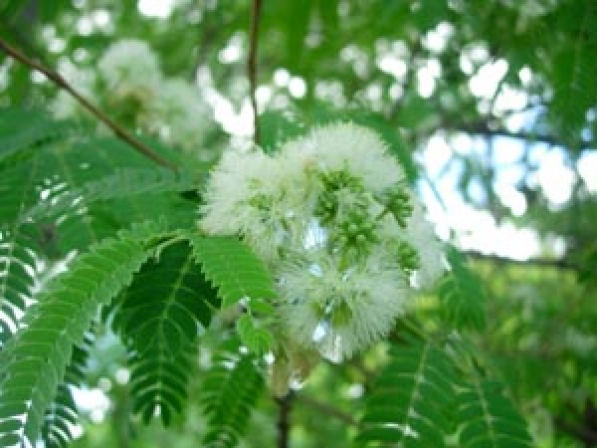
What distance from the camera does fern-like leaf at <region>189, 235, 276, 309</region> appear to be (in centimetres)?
159

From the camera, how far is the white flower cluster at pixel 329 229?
5.90ft

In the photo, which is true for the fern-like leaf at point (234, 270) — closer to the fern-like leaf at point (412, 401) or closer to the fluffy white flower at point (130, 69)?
the fern-like leaf at point (412, 401)

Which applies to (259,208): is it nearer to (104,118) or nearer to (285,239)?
(285,239)

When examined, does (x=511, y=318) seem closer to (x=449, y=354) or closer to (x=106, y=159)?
(x=449, y=354)

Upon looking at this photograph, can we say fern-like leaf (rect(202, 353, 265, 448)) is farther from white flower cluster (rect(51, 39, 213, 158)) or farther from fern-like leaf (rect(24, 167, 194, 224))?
white flower cluster (rect(51, 39, 213, 158))

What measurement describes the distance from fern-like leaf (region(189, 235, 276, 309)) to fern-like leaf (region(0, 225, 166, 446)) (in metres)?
0.13

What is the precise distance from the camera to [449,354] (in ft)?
7.94

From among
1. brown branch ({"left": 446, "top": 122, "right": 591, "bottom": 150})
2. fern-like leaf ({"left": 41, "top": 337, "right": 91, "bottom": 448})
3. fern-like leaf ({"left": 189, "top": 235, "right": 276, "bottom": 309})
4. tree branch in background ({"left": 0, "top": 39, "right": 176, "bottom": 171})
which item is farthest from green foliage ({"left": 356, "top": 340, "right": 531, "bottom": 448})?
brown branch ({"left": 446, "top": 122, "right": 591, "bottom": 150})

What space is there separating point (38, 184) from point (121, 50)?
5.54 ft

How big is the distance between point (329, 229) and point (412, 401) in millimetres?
537

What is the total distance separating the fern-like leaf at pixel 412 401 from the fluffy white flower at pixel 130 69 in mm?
1943

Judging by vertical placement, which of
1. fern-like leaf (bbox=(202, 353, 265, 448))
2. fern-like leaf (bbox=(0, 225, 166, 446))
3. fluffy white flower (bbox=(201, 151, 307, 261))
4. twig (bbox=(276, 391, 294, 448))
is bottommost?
fern-like leaf (bbox=(0, 225, 166, 446))

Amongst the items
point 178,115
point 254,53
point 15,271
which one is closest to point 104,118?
point 254,53

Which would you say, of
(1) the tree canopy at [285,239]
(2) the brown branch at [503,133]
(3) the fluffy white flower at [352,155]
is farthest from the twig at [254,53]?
(2) the brown branch at [503,133]
